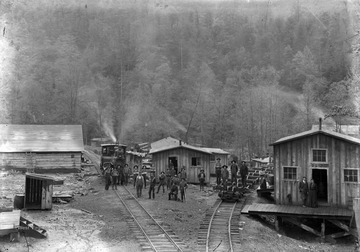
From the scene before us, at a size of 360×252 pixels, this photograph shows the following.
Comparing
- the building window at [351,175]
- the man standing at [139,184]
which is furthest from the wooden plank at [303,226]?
the man standing at [139,184]

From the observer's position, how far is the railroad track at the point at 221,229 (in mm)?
14222

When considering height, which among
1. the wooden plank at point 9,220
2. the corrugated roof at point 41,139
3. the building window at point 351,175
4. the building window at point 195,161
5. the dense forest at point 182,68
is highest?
the dense forest at point 182,68

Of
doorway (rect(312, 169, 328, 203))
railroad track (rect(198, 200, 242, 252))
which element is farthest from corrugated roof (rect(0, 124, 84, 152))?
doorway (rect(312, 169, 328, 203))

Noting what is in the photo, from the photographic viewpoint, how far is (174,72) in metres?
91.8

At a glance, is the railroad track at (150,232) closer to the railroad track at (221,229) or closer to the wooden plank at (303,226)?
the railroad track at (221,229)

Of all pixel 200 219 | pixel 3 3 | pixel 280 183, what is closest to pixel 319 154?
pixel 280 183

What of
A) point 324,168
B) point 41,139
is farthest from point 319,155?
point 41,139

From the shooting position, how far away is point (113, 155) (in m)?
33.4

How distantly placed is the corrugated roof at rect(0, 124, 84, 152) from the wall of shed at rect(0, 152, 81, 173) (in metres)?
0.44

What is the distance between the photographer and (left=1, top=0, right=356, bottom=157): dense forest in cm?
6538

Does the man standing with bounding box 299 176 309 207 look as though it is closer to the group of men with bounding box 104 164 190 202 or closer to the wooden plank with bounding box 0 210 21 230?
the group of men with bounding box 104 164 190 202

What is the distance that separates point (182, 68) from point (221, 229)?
78.3 m

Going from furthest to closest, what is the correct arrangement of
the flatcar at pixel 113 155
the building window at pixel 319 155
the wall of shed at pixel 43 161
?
1. the wall of shed at pixel 43 161
2. the flatcar at pixel 113 155
3. the building window at pixel 319 155

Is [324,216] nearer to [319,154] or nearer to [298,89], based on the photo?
[319,154]
